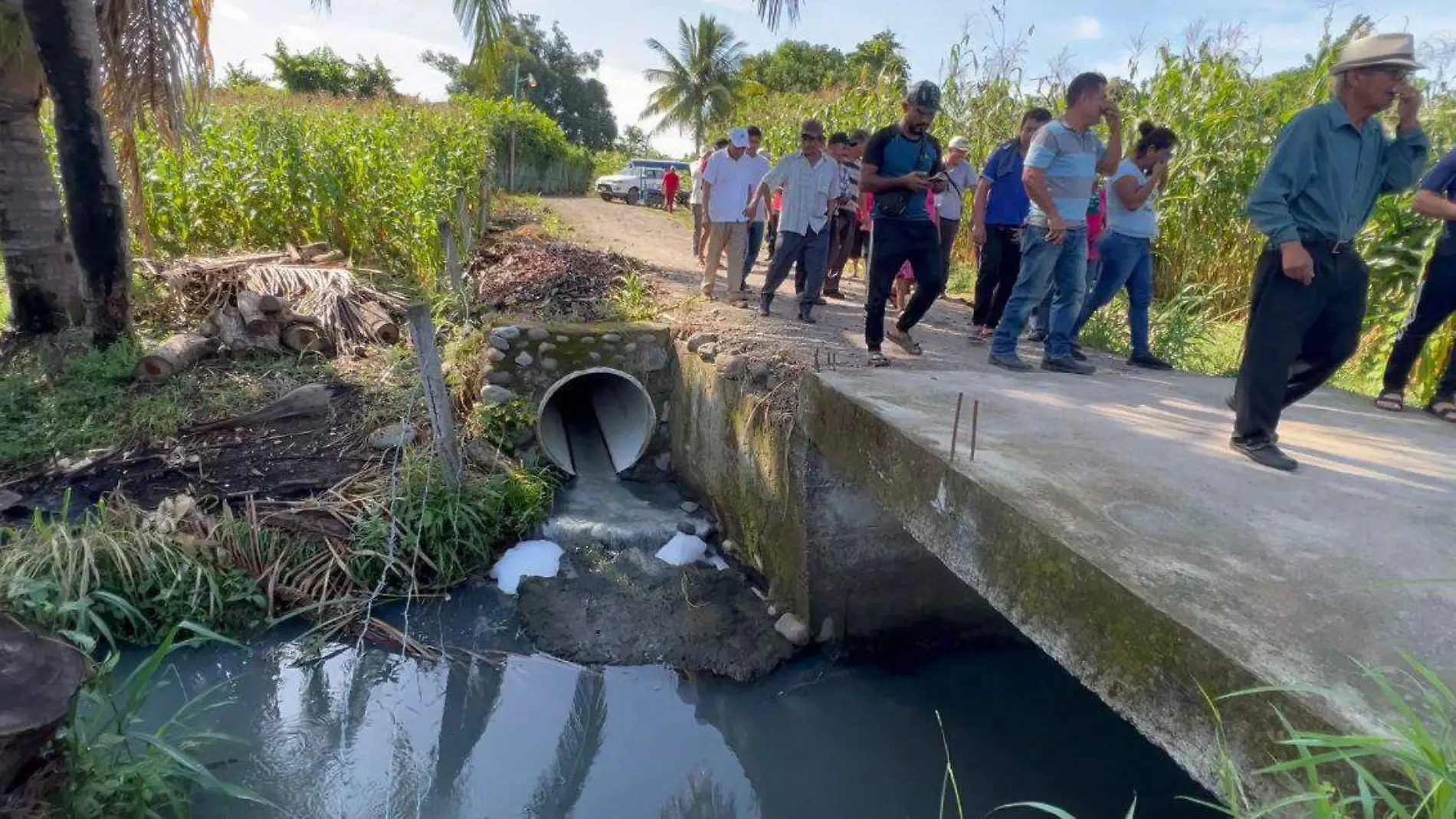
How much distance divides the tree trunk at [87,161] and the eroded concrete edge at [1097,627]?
617 cm

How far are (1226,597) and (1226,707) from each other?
370 mm

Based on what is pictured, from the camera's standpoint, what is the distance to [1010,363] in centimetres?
489

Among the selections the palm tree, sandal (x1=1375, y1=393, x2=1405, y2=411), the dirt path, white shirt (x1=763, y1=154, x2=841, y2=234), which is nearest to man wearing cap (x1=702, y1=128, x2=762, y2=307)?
the dirt path

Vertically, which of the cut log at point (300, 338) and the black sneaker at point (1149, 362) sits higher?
the black sneaker at point (1149, 362)

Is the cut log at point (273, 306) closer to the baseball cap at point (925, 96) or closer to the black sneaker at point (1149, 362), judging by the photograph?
the baseball cap at point (925, 96)

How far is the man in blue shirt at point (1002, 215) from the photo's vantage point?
5.90m

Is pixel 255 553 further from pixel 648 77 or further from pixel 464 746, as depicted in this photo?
pixel 648 77

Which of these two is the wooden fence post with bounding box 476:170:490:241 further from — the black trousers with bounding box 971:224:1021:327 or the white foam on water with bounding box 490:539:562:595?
the black trousers with bounding box 971:224:1021:327

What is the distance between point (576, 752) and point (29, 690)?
2.16 meters

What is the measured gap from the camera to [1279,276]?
2949 millimetres

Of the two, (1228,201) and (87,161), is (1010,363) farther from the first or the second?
(87,161)

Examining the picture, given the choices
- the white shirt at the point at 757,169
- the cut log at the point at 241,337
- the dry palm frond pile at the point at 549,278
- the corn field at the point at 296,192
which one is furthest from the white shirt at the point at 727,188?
the cut log at the point at 241,337

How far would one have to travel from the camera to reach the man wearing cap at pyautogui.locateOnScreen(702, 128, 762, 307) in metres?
7.07

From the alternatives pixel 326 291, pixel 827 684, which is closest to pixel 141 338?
pixel 326 291
